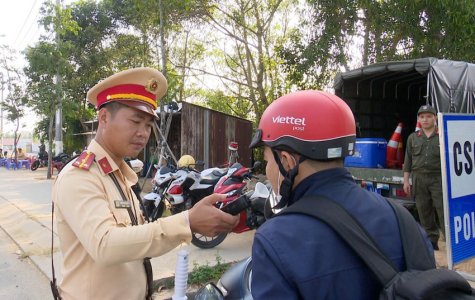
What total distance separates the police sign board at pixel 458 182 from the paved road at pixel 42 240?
2.50 m

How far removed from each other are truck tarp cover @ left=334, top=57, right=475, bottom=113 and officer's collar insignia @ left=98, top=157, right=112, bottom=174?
5.41 m

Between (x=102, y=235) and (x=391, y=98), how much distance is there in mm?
7917

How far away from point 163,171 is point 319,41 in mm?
6380

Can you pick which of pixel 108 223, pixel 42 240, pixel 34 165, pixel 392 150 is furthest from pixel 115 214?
pixel 34 165

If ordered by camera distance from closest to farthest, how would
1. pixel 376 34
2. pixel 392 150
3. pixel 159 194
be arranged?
pixel 159 194, pixel 392 150, pixel 376 34

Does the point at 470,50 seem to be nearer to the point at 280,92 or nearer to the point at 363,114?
the point at 363,114

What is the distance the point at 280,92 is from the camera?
52.2ft

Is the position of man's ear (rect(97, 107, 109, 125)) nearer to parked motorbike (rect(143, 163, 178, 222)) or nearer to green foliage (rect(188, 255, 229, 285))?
green foliage (rect(188, 255, 229, 285))

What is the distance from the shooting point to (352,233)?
40.3 inches

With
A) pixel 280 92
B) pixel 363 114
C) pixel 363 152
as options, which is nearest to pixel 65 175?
pixel 363 152

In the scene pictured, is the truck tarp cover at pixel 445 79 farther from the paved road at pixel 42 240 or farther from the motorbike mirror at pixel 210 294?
the motorbike mirror at pixel 210 294

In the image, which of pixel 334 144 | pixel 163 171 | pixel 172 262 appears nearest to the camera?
pixel 334 144

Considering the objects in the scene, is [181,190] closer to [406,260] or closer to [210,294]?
[210,294]

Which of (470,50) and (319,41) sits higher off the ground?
(319,41)
